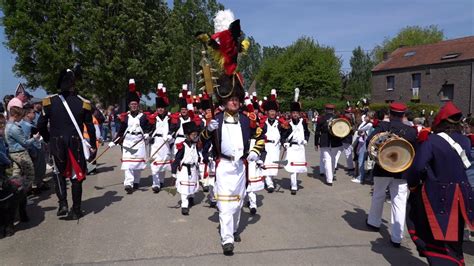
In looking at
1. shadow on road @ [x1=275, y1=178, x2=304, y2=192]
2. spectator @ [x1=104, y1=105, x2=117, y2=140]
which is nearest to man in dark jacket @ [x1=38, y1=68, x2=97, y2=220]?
shadow on road @ [x1=275, y1=178, x2=304, y2=192]

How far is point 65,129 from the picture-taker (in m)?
6.29

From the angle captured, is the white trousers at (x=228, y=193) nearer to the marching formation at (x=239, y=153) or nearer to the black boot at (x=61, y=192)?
the marching formation at (x=239, y=153)

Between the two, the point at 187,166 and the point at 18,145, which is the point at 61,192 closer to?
the point at 18,145

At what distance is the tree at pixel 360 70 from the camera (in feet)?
219

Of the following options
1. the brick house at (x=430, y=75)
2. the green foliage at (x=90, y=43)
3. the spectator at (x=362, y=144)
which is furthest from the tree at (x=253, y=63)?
the spectator at (x=362, y=144)

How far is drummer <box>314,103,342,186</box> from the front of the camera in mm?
9500

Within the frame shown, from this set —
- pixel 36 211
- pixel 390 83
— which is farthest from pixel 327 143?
pixel 390 83

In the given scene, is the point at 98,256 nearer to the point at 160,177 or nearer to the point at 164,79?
the point at 160,177

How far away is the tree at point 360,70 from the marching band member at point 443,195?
63.4 metres

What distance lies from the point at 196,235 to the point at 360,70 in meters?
78.1

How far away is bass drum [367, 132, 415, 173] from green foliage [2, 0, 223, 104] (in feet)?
A: 72.9

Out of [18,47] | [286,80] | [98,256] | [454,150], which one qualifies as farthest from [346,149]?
[286,80]

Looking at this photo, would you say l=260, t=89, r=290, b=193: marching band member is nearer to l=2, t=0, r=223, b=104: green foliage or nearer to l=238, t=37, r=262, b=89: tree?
l=2, t=0, r=223, b=104: green foliage

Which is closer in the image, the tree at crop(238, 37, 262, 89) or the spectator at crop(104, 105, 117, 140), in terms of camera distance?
the spectator at crop(104, 105, 117, 140)
